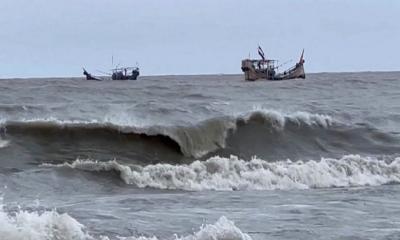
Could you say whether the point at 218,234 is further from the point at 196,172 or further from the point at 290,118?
the point at 290,118

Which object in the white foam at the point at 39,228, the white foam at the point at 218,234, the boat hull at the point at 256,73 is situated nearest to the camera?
the white foam at the point at 39,228

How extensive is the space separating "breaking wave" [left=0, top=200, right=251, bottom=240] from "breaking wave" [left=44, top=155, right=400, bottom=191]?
17.1 feet

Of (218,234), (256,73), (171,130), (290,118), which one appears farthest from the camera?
(256,73)

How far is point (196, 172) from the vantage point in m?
13.8

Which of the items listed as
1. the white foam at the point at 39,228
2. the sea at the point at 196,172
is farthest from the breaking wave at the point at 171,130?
the white foam at the point at 39,228

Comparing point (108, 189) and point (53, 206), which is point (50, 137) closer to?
point (108, 189)

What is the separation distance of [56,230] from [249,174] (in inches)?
271

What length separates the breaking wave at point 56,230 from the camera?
7074 millimetres

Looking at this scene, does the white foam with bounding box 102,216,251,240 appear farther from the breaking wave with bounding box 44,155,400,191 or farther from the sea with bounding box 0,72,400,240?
the breaking wave with bounding box 44,155,400,191

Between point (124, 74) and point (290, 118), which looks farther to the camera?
point (124, 74)

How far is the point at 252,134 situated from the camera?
18.2 metres

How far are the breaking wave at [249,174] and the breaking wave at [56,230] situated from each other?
17.1ft

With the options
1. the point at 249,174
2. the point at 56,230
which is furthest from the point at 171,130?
the point at 56,230

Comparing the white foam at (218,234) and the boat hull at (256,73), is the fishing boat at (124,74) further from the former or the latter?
the white foam at (218,234)
